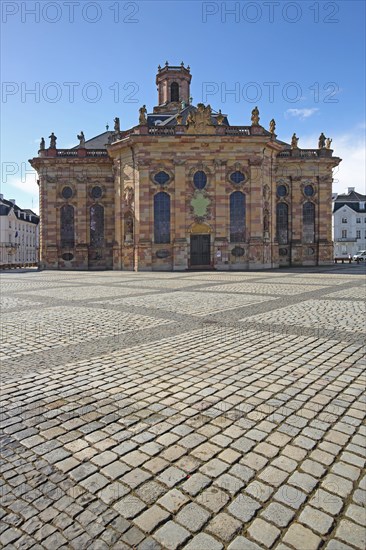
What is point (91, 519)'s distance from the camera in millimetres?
2498

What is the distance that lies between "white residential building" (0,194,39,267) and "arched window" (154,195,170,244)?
1555 inches

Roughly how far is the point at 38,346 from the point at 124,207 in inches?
1158

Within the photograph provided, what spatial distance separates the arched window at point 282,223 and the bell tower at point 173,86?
60.3 ft

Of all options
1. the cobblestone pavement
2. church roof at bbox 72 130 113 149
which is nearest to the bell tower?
church roof at bbox 72 130 113 149

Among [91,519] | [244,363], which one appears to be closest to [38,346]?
[244,363]

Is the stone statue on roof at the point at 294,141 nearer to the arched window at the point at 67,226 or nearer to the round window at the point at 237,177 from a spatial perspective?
the round window at the point at 237,177

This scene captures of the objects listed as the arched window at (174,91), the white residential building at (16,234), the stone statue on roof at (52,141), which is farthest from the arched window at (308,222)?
the white residential building at (16,234)

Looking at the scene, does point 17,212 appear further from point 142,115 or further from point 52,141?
point 142,115

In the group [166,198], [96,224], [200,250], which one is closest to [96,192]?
[96,224]

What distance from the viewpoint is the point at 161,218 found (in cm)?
3384

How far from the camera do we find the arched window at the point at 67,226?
39.1 metres

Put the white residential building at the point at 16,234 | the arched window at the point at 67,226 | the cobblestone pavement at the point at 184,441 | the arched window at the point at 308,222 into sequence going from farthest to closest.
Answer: the white residential building at the point at 16,234, the arched window at the point at 308,222, the arched window at the point at 67,226, the cobblestone pavement at the point at 184,441

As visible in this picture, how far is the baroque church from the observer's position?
3334cm

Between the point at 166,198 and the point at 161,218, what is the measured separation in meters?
1.78
